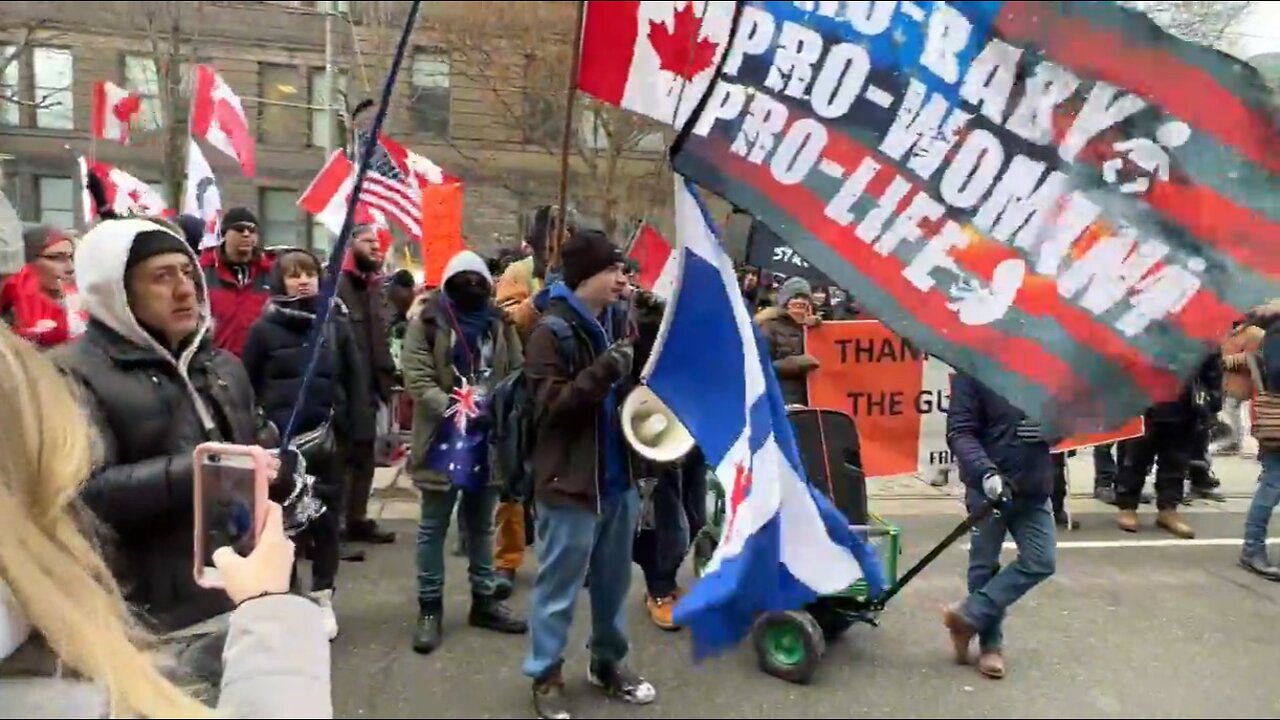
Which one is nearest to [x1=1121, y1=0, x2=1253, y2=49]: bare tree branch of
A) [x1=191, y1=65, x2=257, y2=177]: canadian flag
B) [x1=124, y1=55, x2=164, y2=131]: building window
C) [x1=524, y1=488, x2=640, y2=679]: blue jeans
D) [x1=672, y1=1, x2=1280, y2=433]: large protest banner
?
[x1=672, y1=1, x2=1280, y2=433]: large protest banner

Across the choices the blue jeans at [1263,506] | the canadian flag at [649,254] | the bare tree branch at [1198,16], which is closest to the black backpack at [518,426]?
the bare tree branch at [1198,16]

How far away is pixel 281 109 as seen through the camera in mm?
19938

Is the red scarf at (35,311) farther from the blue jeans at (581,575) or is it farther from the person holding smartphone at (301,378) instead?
the blue jeans at (581,575)

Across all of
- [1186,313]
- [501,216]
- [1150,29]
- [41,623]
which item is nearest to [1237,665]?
[1186,313]

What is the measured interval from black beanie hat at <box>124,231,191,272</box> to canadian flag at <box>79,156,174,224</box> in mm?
5779

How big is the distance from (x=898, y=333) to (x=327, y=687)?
1166 millimetres

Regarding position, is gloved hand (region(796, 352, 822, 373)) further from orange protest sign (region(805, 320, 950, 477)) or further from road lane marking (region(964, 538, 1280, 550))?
road lane marking (region(964, 538, 1280, 550))

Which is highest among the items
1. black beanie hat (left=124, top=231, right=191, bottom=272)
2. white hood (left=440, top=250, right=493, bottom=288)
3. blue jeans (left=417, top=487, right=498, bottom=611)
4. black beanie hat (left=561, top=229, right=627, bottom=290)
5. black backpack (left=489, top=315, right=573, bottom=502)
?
black beanie hat (left=124, top=231, right=191, bottom=272)

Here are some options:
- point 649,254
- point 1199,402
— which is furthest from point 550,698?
point 1199,402

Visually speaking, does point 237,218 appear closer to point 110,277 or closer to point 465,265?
point 465,265

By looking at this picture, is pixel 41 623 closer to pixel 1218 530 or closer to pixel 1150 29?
pixel 1150 29

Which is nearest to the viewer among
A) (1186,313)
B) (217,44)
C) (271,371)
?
(1186,313)

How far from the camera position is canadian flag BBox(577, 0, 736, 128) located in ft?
6.09

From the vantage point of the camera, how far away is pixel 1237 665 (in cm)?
390
